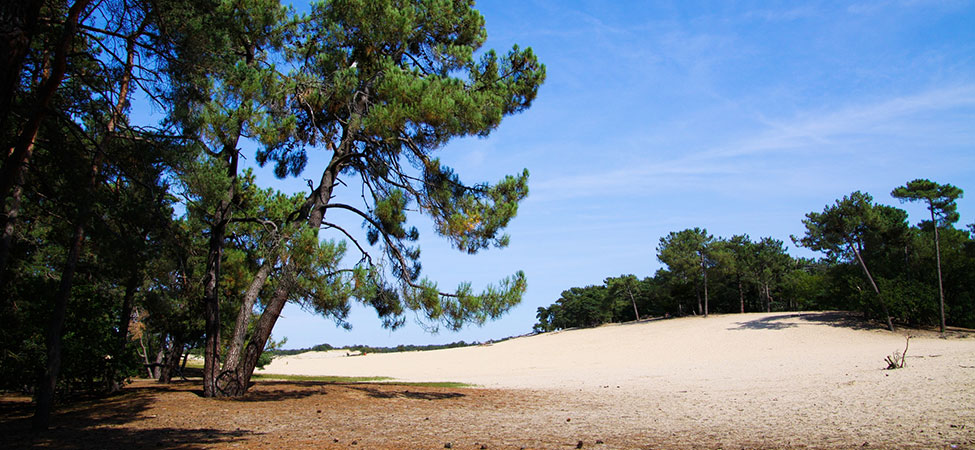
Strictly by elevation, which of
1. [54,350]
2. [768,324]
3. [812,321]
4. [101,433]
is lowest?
[768,324]

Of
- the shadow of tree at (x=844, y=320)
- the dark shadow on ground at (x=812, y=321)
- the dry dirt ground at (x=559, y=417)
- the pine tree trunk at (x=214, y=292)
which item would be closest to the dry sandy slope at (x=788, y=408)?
the dry dirt ground at (x=559, y=417)

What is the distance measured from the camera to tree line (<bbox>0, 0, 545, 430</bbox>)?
23.7 feet

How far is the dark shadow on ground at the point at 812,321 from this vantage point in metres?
32.1

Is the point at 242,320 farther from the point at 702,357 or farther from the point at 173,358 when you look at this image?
the point at 702,357

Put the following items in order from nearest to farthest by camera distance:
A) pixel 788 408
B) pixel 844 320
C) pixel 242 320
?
pixel 788 408 < pixel 242 320 < pixel 844 320

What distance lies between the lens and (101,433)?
21.8 ft

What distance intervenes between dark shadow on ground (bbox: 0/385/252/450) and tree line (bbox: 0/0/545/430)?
56 cm

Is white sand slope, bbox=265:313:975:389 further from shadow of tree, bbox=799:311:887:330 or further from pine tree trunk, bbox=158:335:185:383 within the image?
pine tree trunk, bbox=158:335:185:383

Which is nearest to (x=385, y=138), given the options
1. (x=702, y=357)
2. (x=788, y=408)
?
(x=788, y=408)

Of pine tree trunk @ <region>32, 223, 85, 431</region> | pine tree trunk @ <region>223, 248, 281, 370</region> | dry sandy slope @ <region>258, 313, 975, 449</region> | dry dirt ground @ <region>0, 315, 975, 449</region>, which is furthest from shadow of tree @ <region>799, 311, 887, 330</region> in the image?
pine tree trunk @ <region>32, 223, 85, 431</region>

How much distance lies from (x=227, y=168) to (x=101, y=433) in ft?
15.8

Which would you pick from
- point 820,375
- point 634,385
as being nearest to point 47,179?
point 634,385

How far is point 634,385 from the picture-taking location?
15039mm

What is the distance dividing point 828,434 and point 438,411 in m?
5.97
